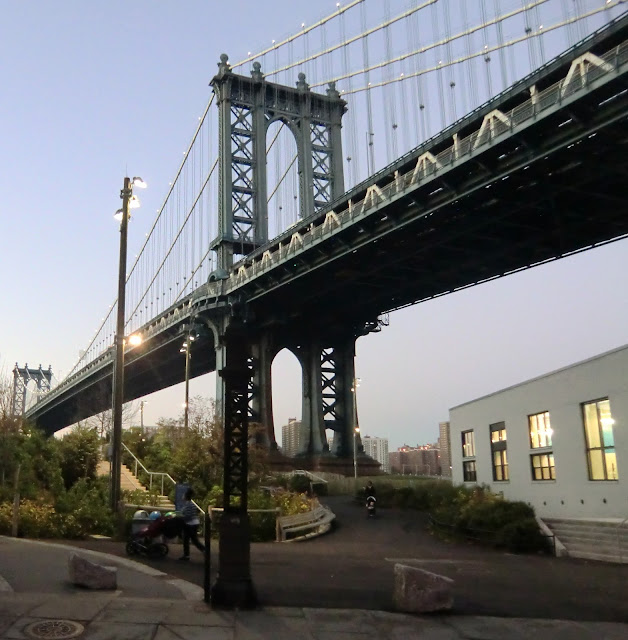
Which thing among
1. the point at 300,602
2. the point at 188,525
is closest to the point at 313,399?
the point at 188,525

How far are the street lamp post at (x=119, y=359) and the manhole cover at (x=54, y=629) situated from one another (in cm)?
1121

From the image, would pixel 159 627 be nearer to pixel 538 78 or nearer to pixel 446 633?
pixel 446 633

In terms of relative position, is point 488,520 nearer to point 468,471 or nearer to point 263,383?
point 468,471

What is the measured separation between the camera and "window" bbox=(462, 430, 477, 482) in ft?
103

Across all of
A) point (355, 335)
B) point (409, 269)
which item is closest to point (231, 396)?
point (409, 269)

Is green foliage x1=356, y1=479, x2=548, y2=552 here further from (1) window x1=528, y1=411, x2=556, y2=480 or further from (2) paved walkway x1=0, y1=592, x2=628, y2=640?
(2) paved walkway x1=0, y1=592, x2=628, y2=640

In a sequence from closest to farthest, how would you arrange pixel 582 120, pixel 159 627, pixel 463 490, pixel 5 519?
pixel 159 627 < pixel 5 519 < pixel 463 490 < pixel 582 120

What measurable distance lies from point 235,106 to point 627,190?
121 ft

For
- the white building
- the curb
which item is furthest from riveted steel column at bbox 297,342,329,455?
the curb

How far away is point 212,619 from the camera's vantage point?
8.95 meters

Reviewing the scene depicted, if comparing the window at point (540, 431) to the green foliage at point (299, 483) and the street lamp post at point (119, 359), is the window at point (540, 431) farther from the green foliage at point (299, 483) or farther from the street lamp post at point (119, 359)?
the green foliage at point (299, 483)

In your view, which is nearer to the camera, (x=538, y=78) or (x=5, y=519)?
(x=5, y=519)

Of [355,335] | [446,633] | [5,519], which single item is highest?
[355,335]

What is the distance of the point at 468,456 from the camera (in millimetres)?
31906
